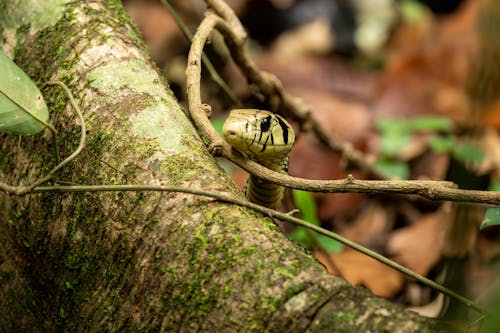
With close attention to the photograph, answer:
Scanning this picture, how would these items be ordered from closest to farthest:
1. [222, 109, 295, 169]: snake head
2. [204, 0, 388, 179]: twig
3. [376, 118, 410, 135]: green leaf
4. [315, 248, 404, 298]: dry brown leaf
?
[222, 109, 295, 169]: snake head < [204, 0, 388, 179]: twig < [315, 248, 404, 298]: dry brown leaf < [376, 118, 410, 135]: green leaf

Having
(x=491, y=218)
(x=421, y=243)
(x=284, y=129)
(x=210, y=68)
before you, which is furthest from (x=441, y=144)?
(x=491, y=218)

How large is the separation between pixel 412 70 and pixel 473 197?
4427 millimetres

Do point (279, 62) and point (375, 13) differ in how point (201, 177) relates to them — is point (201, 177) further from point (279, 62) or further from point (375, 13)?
point (375, 13)

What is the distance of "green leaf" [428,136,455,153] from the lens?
184 inches

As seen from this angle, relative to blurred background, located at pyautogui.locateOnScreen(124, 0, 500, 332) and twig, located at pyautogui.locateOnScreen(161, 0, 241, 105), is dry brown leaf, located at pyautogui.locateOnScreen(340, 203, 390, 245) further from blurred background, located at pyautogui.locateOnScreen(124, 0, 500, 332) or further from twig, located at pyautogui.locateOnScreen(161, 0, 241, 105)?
twig, located at pyautogui.locateOnScreen(161, 0, 241, 105)

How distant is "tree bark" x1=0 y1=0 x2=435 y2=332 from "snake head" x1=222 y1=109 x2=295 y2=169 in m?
0.20

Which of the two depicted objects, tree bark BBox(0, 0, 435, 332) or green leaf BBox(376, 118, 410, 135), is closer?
tree bark BBox(0, 0, 435, 332)

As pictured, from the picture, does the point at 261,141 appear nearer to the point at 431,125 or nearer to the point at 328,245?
the point at 328,245

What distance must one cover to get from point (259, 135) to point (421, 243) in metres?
1.81

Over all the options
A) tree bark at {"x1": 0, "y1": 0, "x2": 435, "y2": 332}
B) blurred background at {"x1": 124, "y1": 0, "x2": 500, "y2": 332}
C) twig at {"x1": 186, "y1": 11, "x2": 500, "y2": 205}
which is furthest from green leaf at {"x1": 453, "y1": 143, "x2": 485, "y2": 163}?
tree bark at {"x1": 0, "y1": 0, "x2": 435, "y2": 332}

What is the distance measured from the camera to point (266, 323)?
161cm

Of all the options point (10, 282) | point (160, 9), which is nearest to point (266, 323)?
point (10, 282)

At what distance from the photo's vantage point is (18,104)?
2.02 metres

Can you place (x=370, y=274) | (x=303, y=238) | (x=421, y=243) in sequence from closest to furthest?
(x=303, y=238), (x=370, y=274), (x=421, y=243)
